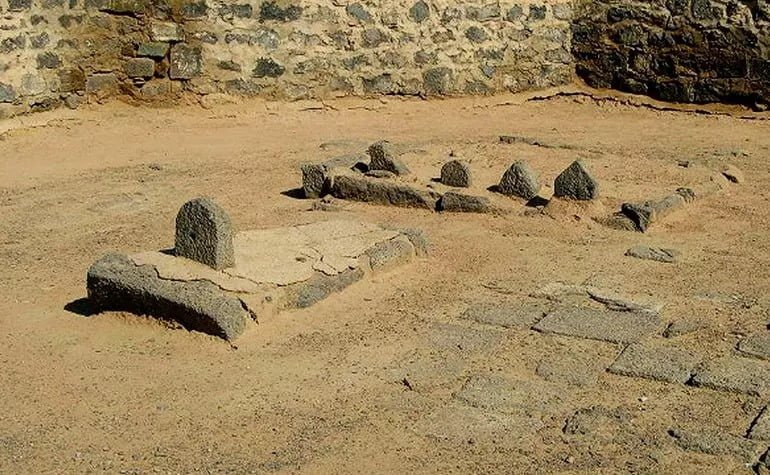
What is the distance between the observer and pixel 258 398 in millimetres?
5016

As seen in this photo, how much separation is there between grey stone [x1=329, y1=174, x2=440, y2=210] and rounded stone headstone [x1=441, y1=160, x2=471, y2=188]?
334mm

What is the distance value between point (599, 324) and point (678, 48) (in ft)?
22.9

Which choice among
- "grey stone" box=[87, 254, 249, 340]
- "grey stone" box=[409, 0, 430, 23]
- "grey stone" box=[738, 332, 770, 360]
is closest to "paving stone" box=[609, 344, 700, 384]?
"grey stone" box=[738, 332, 770, 360]

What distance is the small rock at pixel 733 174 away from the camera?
29.3ft

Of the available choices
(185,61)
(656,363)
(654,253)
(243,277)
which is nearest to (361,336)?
(243,277)

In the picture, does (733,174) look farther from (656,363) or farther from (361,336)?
(361,336)

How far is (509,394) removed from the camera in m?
5.02

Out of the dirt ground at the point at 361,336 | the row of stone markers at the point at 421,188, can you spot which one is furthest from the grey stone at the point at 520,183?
the dirt ground at the point at 361,336

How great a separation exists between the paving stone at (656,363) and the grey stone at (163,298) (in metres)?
1.80

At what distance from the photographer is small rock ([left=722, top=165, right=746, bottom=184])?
29.3 feet

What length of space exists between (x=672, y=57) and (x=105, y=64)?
5.72 meters

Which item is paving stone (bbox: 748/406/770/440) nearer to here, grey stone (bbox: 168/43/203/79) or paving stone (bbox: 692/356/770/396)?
paving stone (bbox: 692/356/770/396)

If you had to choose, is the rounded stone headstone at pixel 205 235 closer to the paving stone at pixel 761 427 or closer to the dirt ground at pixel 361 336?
the dirt ground at pixel 361 336

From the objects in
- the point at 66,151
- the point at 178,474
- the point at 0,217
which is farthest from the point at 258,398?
the point at 66,151
